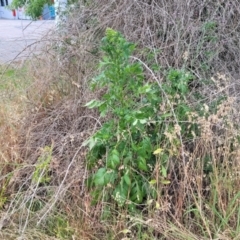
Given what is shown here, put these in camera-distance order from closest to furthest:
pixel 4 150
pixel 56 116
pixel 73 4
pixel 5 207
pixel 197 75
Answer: pixel 5 207
pixel 4 150
pixel 197 75
pixel 56 116
pixel 73 4

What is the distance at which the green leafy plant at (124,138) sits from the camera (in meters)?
1.64

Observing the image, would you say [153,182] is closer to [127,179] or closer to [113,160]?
[127,179]

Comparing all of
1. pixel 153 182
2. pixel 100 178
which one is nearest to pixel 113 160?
pixel 100 178

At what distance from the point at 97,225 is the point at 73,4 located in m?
2.30

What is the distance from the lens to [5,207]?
192 centimetres

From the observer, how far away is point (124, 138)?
1691 millimetres

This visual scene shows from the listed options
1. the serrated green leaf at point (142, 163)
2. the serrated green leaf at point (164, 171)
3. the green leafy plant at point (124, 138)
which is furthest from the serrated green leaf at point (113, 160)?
the serrated green leaf at point (164, 171)

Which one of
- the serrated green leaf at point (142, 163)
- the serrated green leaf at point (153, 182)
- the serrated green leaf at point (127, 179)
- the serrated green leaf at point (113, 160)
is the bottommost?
the serrated green leaf at point (153, 182)

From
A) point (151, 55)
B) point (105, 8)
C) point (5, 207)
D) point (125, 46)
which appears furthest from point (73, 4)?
point (5, 207)

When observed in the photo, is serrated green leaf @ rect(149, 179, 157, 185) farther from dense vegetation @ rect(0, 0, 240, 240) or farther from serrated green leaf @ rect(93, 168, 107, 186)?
serrated green leaf @ rect(93, 168, 107, 186)

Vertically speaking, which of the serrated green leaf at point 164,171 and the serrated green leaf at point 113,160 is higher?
the serrated green leaf at point 113,160

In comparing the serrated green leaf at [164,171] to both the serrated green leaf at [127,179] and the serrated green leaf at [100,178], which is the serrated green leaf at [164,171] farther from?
the serrated green leaf at [100,178]

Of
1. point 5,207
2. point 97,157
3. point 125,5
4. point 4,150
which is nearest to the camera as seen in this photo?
point 97,157

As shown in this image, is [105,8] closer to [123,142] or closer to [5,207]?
[123,142]
